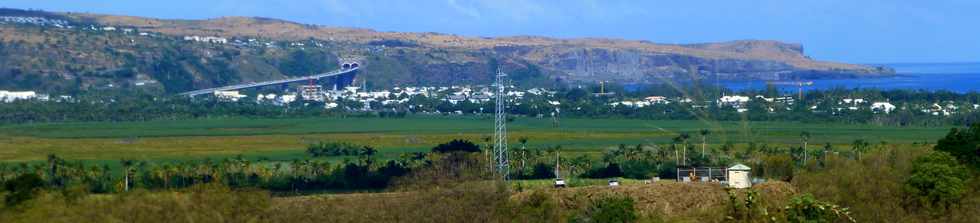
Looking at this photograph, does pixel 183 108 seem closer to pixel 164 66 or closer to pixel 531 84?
pixel 164 66

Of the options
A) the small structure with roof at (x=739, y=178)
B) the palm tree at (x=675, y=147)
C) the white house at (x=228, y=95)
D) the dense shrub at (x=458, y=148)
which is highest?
the white house at (x=228, y=95)

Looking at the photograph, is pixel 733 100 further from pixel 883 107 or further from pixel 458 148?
pixel 458 148

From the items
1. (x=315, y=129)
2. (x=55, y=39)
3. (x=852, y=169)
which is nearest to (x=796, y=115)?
(x=315, y=129)

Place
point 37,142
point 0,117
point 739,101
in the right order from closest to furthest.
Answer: point 37,142 → point 0,117 → point 739,101

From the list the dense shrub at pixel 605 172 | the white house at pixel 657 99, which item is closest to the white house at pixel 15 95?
the white house at pixel 657 99

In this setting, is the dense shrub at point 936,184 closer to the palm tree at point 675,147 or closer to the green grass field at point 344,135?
the palm tree at point 675,147

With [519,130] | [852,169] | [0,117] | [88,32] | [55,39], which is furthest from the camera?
[88,32]

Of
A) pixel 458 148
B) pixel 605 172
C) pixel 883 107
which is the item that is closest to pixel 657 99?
pixel 883 107
